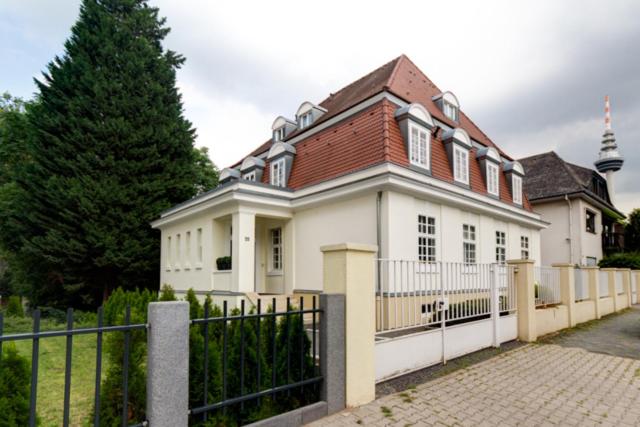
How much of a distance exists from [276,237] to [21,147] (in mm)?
19644

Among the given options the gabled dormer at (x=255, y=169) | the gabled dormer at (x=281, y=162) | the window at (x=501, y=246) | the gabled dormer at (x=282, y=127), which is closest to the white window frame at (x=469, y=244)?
the window at (x=501, y=246)

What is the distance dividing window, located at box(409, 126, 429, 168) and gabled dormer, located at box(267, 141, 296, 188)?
16.7 ft

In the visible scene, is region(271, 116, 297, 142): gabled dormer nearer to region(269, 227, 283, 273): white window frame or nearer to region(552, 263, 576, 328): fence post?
region(269, 227, 283, 273): white window frame

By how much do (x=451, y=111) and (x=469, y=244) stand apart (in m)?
6.27

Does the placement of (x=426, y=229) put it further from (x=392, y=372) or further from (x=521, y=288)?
(x=392, y=372)

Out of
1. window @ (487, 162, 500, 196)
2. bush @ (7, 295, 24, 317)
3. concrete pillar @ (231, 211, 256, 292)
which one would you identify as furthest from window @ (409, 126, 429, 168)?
bush @ (7, 295, 24, 317)

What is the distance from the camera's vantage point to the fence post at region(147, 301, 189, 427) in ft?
10.3

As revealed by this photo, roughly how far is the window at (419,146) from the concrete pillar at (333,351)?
765cm

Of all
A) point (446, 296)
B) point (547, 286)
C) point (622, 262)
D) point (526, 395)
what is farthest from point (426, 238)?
point (622, 262)

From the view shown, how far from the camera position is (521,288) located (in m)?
9.09

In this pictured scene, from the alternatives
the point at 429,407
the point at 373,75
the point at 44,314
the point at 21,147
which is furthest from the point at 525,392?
the point at 21,147

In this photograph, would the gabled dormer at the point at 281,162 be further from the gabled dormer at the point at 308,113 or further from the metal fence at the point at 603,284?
the metal fence at the point at 603,284

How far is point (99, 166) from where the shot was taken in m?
18.0

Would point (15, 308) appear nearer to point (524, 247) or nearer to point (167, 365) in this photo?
point (167, 365)
